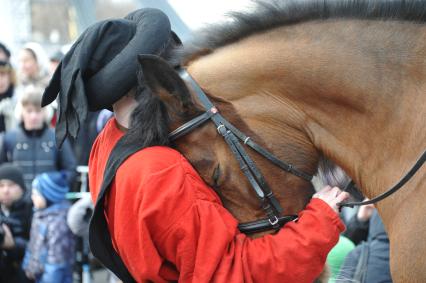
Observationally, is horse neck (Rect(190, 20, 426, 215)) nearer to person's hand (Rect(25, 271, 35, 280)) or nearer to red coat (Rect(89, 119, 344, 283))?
red coat (Rect(89, 119, 344, 283))

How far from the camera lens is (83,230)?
15.4ft

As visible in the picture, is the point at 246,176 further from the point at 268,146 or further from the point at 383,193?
the point at 383,193

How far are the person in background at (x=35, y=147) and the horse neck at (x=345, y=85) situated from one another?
3.13 m

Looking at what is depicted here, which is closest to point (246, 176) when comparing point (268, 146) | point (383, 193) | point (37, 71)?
point (268, 146)

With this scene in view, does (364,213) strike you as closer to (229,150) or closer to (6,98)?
(229,150)

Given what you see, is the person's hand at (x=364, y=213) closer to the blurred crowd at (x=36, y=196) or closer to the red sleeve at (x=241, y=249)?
the blurred crowd at (x=36, y=196)

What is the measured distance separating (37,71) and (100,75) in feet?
12.6

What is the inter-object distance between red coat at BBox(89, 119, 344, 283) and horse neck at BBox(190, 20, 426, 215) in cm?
22

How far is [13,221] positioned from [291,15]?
132 inches

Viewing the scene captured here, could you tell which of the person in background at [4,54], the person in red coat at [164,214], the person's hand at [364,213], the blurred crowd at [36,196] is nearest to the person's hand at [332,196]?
the person in red coat at [164,214]

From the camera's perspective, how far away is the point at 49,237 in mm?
4695

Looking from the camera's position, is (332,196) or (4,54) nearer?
(332,196)

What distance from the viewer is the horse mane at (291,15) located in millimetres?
1983

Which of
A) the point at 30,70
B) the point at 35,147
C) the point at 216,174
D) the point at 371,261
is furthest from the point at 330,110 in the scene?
the point at 30,70
